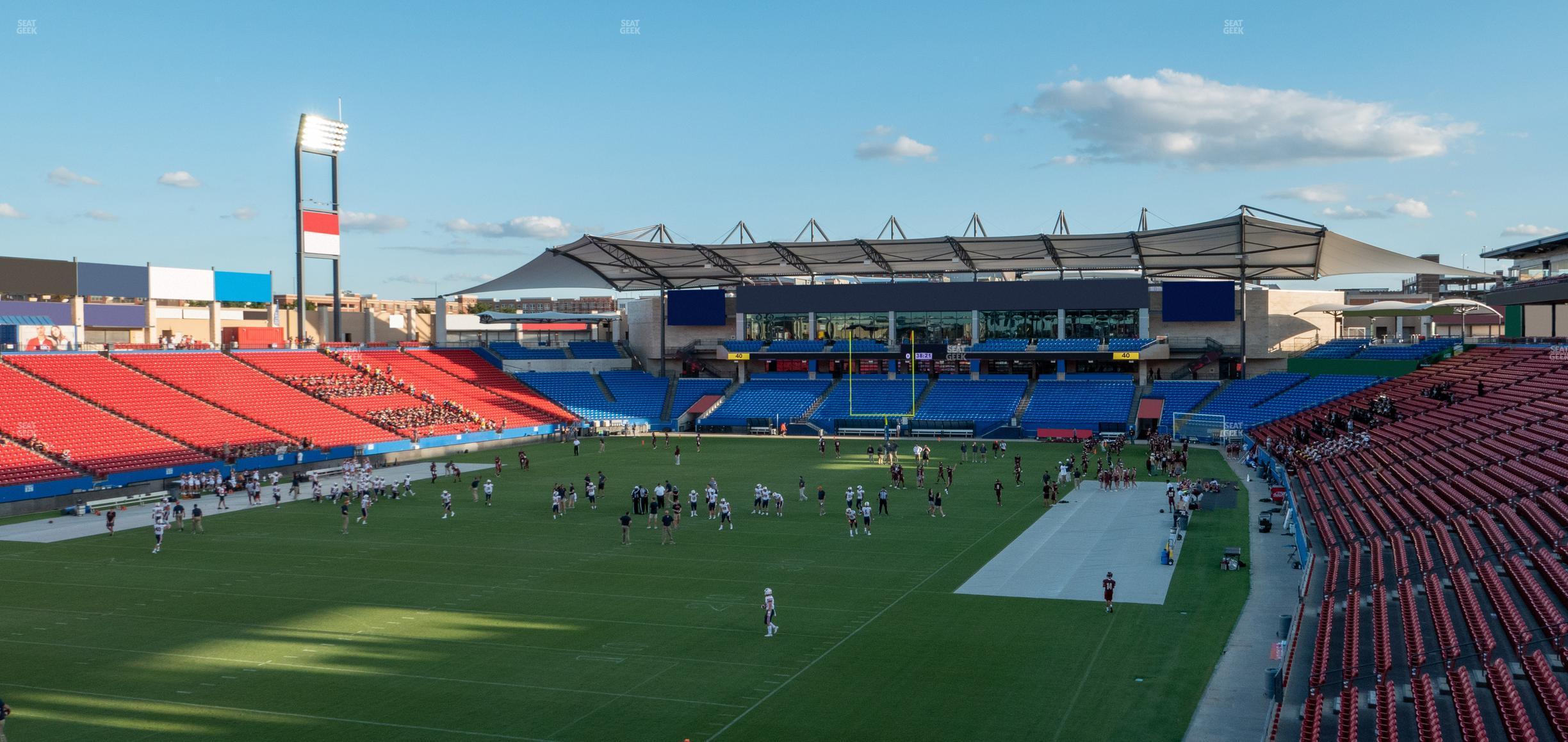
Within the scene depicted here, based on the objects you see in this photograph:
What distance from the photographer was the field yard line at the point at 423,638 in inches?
825

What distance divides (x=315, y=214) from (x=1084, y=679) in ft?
211

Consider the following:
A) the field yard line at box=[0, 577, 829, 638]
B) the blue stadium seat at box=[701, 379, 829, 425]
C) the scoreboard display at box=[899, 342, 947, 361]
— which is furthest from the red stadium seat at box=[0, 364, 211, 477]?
the scoreboard display at box=[899, 342, 947, 361]

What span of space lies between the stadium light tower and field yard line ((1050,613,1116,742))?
6054 centimetres

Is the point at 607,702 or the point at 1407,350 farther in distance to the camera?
the point at 1407,350

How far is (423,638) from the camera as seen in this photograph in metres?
22.8

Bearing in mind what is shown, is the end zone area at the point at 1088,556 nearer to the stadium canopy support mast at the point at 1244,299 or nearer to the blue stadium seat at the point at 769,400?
the stadium canopy support mast at the point at 1244,299

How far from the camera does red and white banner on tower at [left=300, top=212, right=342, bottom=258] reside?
70875 millimetres

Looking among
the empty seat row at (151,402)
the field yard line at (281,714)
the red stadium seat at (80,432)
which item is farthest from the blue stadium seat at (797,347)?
the field yard line at (281,714)

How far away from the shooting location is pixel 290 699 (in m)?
18.9

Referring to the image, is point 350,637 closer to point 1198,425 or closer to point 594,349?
point 1198,425

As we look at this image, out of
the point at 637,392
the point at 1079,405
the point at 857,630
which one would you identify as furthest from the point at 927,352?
the point at 857,630

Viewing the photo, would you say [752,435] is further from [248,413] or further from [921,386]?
[248,413]

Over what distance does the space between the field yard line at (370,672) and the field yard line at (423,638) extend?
2.01m

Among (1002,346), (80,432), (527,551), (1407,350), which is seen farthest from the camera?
(1002,346)
